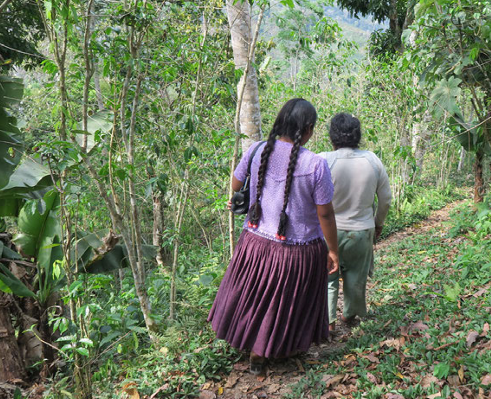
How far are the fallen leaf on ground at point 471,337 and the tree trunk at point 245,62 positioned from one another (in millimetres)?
2887

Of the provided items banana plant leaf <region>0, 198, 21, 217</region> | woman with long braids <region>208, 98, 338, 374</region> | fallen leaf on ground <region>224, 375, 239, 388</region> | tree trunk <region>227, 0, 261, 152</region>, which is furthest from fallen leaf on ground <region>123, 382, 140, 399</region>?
tree trunk <region>227, 0, 261, 152</region>

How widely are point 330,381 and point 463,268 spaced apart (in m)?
2.46

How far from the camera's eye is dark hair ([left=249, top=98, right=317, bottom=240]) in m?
2.98

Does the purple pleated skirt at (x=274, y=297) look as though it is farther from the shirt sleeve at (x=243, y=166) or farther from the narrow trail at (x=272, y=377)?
the shirt sleeve at (x=243, y=166)

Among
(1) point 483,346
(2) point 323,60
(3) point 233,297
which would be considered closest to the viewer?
(1) point 483,346

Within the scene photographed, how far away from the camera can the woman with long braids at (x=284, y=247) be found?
3006mm

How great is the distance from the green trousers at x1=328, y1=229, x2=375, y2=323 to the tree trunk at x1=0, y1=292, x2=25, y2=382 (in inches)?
119

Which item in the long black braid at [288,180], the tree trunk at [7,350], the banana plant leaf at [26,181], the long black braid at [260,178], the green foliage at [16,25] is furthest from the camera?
the green foliage at [16,25]

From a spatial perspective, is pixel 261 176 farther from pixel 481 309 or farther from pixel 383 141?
pixel 383 141

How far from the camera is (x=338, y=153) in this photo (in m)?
3.62

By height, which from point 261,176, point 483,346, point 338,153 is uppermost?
→ point 338,153

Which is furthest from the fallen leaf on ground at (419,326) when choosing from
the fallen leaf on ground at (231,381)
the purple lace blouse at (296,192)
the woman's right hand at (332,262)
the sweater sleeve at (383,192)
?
the fallen leaf on ground at (231,381)

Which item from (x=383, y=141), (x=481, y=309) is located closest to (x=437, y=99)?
(x=481, y=309)

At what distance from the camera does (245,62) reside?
4711 mm
